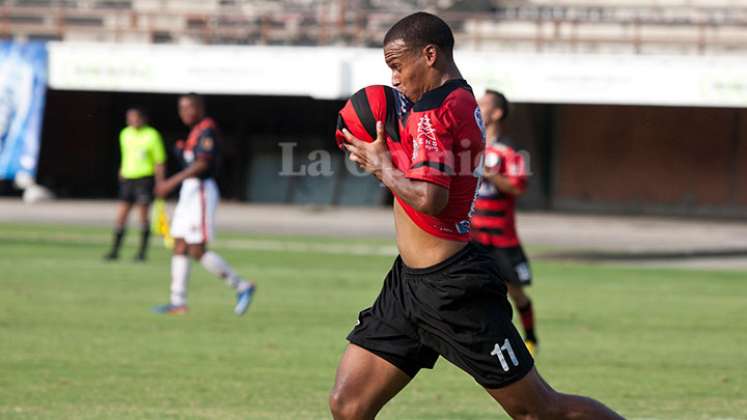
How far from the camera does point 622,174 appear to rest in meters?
36.3

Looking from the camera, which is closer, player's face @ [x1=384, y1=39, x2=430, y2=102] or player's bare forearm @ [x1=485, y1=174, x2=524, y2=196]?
player's face @ [x1=384, y1=39, x2=430, y2=102]

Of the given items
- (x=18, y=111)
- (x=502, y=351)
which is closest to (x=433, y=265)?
(x=502, y=351)

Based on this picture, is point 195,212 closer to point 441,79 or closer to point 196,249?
point 196,249

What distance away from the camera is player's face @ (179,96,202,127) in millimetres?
13836

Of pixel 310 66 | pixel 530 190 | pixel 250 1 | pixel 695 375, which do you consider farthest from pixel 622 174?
pixel 695 375

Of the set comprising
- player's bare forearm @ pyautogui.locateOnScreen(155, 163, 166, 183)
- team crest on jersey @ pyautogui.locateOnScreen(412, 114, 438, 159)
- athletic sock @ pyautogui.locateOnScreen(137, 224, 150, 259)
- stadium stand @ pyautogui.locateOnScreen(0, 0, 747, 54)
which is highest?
stadium stand @ pyautogui.locateOnScreen(0, 0, 747, 54)

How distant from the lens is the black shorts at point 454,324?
5703 millimetres

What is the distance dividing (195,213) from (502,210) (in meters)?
3.74

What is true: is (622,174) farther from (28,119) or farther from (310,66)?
(28,119)

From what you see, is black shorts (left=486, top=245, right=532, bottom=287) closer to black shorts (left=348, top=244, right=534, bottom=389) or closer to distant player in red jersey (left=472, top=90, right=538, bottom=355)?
distant player in red jersey (left=472, top=90, right=538, bottom=355)

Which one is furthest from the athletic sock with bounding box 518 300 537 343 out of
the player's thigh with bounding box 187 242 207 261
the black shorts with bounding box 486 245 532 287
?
the player's thigh with bounding box 187 242 207 261

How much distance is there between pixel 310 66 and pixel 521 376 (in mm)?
27077

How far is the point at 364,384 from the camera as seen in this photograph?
231 inches

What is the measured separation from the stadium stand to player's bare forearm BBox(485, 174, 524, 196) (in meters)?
22.7
